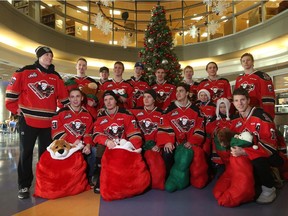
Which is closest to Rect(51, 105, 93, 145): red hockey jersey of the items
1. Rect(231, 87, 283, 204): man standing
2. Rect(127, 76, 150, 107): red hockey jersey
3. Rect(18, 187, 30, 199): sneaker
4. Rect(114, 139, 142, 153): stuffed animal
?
Rect(114, 139, 142, 153): stuffed animal

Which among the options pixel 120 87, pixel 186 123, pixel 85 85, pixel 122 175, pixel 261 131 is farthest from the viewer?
pixel 120 87

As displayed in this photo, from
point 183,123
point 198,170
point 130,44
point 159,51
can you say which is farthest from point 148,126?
point 130,44

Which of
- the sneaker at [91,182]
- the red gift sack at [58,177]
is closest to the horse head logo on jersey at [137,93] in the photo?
the sneaker at [91,182]

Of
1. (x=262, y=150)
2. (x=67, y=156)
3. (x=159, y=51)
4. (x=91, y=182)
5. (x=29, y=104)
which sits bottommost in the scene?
(x=91, y=182)

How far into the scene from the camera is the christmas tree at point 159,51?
6636 millimetres

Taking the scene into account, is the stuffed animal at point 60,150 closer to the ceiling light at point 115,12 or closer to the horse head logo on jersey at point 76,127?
the horse head logo on jersey at point 76,127

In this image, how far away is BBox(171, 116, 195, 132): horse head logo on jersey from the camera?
11.5 ft

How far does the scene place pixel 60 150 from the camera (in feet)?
9.78

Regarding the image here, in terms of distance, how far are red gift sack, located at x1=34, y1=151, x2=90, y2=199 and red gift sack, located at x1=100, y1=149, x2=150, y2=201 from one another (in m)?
0.33

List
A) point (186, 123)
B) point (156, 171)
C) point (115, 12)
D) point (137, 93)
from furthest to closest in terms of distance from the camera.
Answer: point (115, 12) < point (137, 93) < point (186, 123) < point (156, 171)

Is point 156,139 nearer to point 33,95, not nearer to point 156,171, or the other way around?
point 156,171

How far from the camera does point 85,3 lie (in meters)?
12.3

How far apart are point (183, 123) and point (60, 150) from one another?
1583 mm

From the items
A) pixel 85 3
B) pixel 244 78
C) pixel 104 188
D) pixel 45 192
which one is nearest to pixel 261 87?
pixel 244 78
